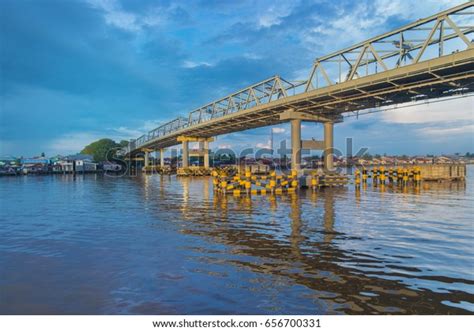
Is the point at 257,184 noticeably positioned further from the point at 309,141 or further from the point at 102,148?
the point at 102,148

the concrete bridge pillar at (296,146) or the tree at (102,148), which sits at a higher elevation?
the tree at (102,148)

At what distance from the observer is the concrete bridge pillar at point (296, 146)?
47.1 m

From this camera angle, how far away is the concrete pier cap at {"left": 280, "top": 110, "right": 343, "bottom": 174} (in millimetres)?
47344

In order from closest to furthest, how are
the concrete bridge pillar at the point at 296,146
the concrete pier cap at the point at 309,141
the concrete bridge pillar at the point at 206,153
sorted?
the concrete bridge pillar at the point at 296,146 → the concrete pier cap at the point at 309,141 → the concrete bridge pillar at the point at 206,153

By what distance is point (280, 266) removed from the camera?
33.8 feet

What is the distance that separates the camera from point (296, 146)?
1861 inches

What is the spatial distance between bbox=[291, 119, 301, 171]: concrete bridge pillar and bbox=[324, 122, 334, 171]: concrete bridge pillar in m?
4.72

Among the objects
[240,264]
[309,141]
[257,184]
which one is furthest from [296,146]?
[240,264]

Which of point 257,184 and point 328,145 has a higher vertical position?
point 328,145

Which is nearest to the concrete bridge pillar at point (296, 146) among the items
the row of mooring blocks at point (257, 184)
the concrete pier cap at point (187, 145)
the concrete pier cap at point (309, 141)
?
the concrete pier cap at point (309, 141)

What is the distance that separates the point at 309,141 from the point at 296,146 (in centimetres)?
248

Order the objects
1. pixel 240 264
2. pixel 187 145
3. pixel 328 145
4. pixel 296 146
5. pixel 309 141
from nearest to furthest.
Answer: pixel 240 264 < pixel 296 146 < pixel 309 141 < pixel 328 145 < pixel 187 145

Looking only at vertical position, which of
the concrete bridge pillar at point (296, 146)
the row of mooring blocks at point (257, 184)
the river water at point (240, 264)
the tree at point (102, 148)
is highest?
the tree at point (102, 148)

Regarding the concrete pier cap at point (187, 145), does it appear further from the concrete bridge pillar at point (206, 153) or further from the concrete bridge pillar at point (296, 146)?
the concrete bridge pillar at point (296, 146)
